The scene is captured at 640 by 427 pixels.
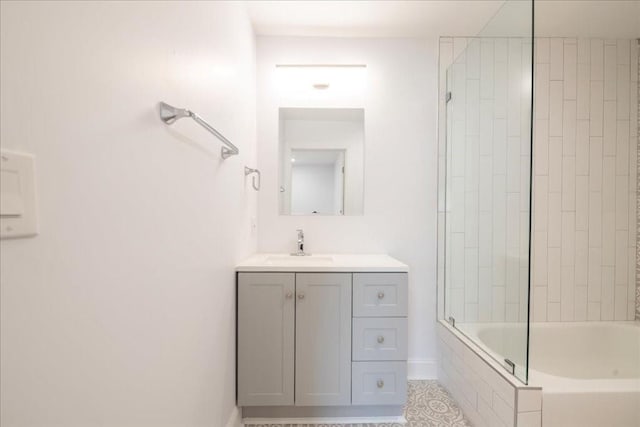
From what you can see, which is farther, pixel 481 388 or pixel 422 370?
pixel 422 370

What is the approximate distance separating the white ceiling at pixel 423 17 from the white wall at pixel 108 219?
92cm

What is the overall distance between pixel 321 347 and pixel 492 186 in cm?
136

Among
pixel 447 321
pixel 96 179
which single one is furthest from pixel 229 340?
pixel 447 321

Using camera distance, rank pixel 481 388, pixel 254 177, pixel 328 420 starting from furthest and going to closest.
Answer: pixel 254 177 → pixel 328 420 → pixel 481 388

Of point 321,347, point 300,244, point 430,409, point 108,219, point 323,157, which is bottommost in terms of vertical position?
point 430,409

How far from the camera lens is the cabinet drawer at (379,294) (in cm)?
160

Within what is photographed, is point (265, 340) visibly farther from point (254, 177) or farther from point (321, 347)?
point (254, 177)

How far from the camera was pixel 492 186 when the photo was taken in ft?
5.64

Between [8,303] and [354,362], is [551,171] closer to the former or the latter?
[354,362]

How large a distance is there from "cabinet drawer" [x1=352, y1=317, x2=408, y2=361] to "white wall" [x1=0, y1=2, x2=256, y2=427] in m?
0.80

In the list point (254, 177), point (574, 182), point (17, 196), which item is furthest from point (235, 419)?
point (574, 182)

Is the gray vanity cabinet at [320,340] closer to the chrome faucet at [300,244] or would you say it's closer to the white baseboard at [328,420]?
the white baseboard at [328,420]

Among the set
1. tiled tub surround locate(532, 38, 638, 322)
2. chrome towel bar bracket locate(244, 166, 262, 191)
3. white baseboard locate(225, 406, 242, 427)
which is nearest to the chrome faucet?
chrome towel bar bracket locate(244, 166, 262, 191)

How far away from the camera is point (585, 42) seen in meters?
2.07
